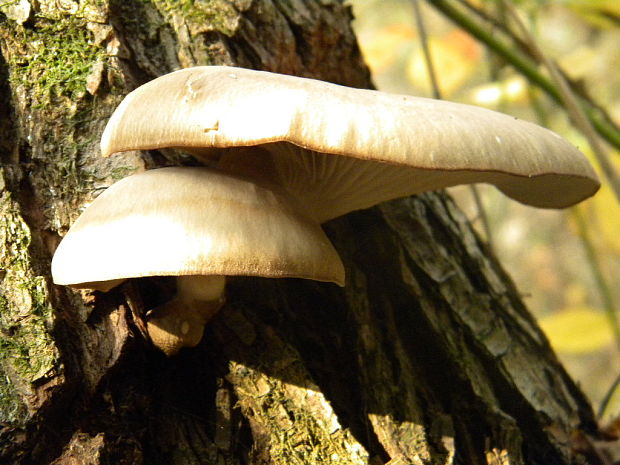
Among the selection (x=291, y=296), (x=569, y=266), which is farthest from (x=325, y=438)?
(x=569, y=266)

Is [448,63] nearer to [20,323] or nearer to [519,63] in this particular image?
[519,63]

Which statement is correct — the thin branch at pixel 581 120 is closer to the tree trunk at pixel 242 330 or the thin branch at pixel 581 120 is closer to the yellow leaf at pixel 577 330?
the tree trunk at pixel 242 330

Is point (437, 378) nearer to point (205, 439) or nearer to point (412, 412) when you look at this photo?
point (412, 412)

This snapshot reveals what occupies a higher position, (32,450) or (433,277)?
(433,277)

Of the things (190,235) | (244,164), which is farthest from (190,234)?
(244,164)

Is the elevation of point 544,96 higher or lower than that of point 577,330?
higher

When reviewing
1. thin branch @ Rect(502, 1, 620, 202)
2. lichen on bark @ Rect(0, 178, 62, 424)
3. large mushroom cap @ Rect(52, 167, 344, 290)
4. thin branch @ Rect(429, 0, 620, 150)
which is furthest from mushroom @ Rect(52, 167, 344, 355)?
thin branch @ Rect(429, 0, 620, 150)

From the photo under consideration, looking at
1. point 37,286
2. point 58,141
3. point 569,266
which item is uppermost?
point 58,141
